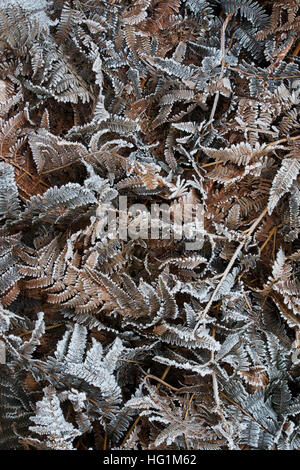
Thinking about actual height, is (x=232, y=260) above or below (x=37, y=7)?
below

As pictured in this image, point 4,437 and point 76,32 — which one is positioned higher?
point 76,32

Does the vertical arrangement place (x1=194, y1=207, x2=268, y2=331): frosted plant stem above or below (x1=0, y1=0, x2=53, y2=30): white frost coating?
below

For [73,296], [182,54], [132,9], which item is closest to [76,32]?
[132,9]

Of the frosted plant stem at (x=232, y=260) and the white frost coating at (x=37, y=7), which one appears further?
the white frost coating at (x=37, y=7)

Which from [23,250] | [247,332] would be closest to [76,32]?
[23,250]

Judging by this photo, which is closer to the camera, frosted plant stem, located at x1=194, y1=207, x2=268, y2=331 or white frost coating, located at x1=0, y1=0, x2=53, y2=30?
frosted plant stem, located at x1=194, y1=207, x2=268, y2=331

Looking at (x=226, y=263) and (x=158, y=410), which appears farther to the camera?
(x=226, y=263)

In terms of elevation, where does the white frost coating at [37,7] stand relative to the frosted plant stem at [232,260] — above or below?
above
